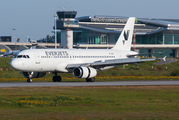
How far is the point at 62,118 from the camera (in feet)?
51.3

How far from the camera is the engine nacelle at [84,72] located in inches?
1554

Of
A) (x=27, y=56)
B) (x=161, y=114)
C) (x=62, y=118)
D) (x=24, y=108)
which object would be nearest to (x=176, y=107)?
(x=161, y=114)

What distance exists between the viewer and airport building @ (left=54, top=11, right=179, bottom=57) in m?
162

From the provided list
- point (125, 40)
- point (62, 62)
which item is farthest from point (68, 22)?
point (62, 62)

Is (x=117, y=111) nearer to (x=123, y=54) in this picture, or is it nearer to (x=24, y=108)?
(x=24, y=108)

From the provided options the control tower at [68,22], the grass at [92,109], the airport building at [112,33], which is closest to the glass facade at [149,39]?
the airport building at [112,33]

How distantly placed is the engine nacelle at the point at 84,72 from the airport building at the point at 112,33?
4434 inches

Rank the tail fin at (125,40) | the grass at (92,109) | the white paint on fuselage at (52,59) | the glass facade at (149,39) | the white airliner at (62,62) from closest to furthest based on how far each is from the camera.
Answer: the grass at (92,109)
the white paint on fuselage at (52,59)
the white airliner at (62,62)
the tail fin at (125,40)
the glass facade at (149,39)

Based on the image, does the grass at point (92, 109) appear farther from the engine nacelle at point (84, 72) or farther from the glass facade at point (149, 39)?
the glass facade at point (149, 39)

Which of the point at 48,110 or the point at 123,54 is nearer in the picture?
the point at 48,110

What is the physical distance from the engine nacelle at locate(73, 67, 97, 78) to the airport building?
113 meters

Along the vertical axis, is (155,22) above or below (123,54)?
above

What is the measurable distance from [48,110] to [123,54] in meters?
31.9

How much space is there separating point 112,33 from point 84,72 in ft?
442
